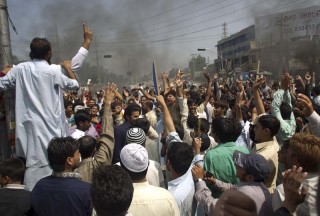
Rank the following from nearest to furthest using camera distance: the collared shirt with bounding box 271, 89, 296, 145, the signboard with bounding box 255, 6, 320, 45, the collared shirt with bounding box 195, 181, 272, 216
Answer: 1. the collared shirt with bounding box 195, 181, 272, 216
2. the collared shirt with bounding box 271, 89, 296, 145
3. the signboard with bounding box 255, 6, 320, 45

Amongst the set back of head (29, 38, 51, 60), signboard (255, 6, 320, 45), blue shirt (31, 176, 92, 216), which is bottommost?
blue shirt (31, 176, 92, 216)

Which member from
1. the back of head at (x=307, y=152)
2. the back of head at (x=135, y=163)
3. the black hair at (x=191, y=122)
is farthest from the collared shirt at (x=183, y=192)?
the black hair at (x=191, y=122)

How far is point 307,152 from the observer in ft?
8.14

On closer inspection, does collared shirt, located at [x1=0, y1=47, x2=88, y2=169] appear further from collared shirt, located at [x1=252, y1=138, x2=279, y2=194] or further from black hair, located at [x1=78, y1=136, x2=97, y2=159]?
collared shirt, located at [x1=252, y1=138, x2=279, y2=194]

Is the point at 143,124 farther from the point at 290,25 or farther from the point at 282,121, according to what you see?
the point at 290,25

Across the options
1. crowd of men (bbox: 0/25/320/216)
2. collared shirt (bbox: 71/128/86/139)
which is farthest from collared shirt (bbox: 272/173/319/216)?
collared shirt (bbox: 71/128/86/139)

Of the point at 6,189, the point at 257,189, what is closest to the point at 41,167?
the point at 6,189

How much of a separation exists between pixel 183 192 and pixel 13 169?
4.07ft

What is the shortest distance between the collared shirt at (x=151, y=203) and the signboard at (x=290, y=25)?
35.9 meters

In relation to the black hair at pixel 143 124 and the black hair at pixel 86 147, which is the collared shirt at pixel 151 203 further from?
the black hair at pixel 143 124

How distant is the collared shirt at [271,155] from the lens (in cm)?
338

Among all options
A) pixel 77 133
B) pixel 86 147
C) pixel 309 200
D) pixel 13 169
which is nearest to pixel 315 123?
pixel 309 200

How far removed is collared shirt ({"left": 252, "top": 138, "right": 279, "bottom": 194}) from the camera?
3377mm

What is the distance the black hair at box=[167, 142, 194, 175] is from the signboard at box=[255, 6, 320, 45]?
35333 millimetres
